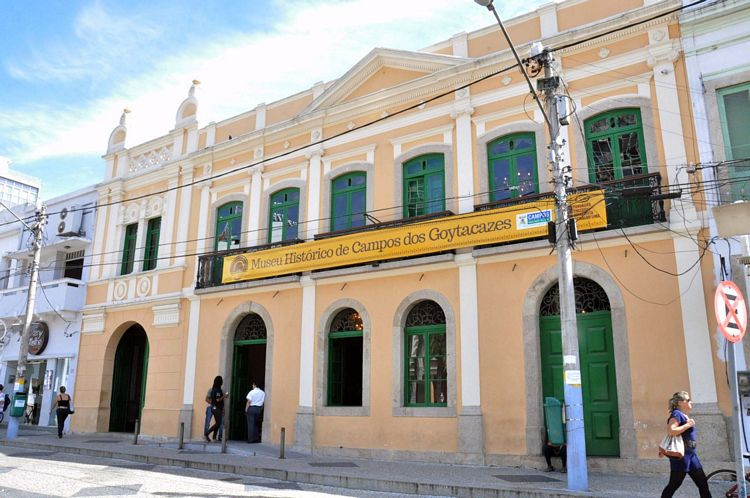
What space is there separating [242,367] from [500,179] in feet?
30.1

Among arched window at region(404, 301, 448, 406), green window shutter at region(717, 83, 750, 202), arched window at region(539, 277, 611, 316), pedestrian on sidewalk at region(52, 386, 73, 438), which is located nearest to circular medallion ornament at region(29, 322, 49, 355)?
pedestrian on sidewalk at region(52, 386, 73, 438)

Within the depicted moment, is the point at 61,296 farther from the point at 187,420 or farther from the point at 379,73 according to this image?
the point at 379,73

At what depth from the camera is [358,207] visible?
53.9 feet

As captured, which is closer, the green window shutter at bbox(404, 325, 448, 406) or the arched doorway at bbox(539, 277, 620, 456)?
the arched doorway at bbox(539, 277, 620, 456)

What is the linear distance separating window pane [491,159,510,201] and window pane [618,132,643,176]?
2.45m

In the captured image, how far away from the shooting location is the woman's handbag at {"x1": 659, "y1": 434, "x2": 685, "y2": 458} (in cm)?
762

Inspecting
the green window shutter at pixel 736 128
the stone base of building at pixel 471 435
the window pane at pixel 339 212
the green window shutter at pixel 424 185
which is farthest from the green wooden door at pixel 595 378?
the window pane at pixel 339 212

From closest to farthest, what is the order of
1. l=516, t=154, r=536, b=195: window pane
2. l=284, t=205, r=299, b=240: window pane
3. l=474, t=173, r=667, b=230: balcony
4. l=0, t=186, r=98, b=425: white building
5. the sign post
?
the sign post
l=474, t=173, r=667, b=230: balcony
l=516, t=154, r=536, b=195: window pane
l=284, t=205, r=299, b=240: window pane
l=0, t=186, r=98, b=425: white building

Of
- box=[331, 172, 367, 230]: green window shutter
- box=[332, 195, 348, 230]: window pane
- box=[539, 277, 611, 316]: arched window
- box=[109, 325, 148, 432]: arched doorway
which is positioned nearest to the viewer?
box=[539, 277, 611, 316]: arched window

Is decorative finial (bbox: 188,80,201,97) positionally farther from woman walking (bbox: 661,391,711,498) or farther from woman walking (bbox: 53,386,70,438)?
woman walking (bbox: 661,391,711,498)

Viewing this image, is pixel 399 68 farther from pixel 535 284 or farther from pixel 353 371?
pixel 353 371

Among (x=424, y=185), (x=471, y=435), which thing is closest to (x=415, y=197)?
(x=424, y=185)

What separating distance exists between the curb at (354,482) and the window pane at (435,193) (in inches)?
268

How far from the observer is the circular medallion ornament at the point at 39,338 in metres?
22.1
